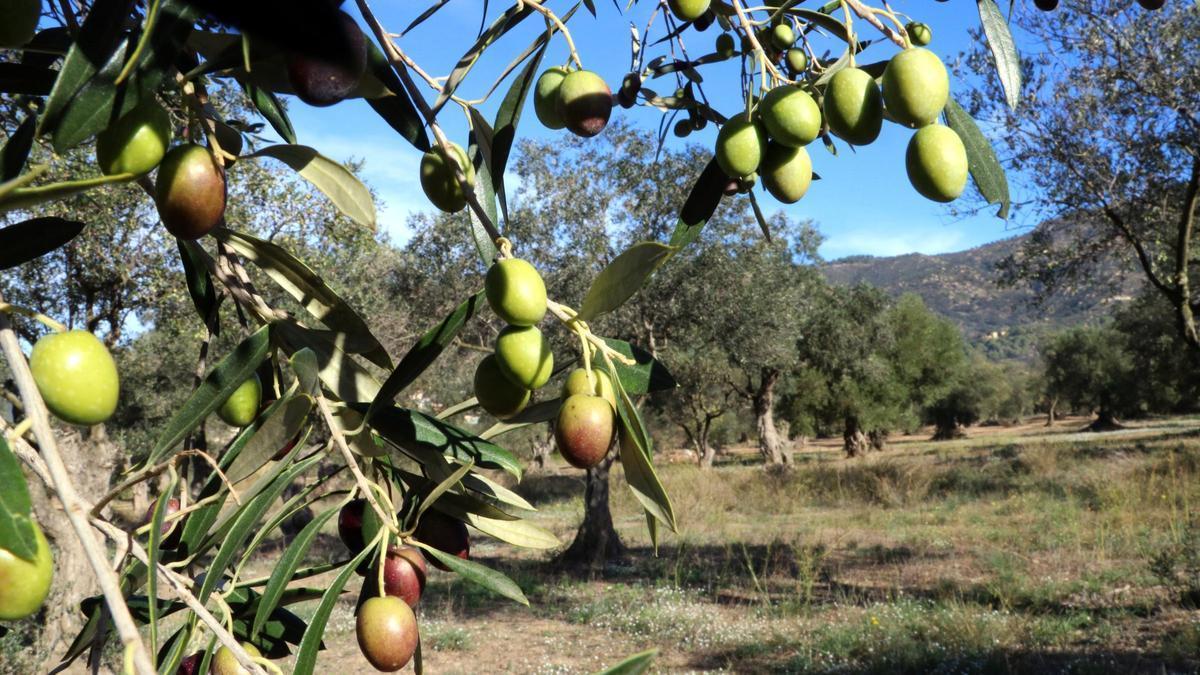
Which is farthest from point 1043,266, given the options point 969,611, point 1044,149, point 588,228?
point 588,228

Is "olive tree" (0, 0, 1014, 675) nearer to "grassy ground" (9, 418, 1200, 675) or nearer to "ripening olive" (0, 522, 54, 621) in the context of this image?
"ripening olive" (0, 522, 54, 621)

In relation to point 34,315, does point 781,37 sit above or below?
above

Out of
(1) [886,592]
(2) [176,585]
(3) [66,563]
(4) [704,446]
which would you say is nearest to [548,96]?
(2) [176,585]

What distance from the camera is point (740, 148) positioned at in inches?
27.3

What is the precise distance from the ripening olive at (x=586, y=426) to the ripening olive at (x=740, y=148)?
24 cm

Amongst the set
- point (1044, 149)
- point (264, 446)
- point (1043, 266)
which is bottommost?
point (264, 446)

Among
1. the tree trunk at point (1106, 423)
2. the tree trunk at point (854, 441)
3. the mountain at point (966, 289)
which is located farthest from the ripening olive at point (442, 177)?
the mountain at point (966, 289)

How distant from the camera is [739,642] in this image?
6.96m

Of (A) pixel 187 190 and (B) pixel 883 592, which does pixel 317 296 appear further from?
(B) pixel 883 592

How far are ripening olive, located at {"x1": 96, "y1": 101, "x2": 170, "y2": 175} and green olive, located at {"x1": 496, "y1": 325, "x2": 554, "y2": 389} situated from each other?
0.26 meters

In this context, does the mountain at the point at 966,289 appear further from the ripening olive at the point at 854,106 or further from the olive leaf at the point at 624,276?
the olive leaf at the point at 624,276

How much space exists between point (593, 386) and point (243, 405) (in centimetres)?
33

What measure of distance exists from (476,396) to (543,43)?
33 centimetres

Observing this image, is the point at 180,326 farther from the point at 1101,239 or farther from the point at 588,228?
the point at 1101,239
